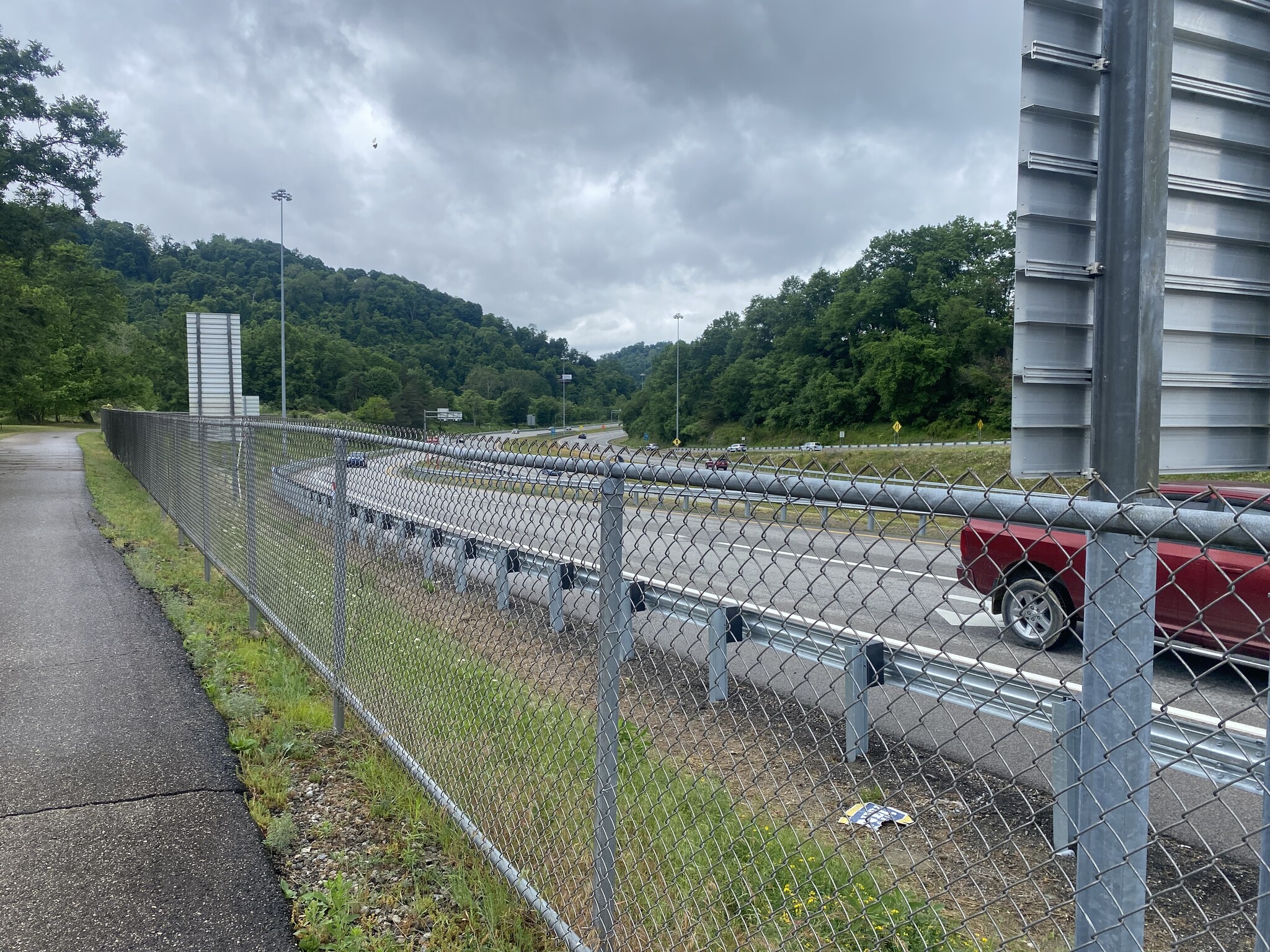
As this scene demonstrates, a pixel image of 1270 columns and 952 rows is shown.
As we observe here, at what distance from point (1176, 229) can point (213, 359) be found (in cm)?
2326

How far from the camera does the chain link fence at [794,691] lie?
136 cm

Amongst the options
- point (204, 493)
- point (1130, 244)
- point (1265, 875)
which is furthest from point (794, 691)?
point (204, 493)

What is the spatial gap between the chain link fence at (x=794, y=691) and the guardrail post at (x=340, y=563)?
3cm

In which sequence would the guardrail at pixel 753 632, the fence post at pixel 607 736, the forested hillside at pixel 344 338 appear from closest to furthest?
the guardrail at pixel 753 632, the fence post at pixel 607 736, the forested hillside at pixel 344 338

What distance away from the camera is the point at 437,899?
3102 millimetres

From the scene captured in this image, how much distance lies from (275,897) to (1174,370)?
3609 millimetres

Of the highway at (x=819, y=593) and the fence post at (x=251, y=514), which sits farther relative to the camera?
the fence post at (x=251, y=514)

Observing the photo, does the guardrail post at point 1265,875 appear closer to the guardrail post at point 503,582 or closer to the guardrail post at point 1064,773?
the guardrail post at point 1064,773

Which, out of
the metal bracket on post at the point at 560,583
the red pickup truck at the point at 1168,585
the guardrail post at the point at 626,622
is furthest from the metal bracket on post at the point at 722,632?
the red pickup truck at the point at 1168,585

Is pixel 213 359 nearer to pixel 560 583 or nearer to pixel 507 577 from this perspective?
pixel 507 577

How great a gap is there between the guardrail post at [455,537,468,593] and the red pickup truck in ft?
7.20

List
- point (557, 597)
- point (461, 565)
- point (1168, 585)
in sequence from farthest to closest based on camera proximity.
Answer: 1. point (557, 597)
2. point (461, 565)
3. point (1168, 585)

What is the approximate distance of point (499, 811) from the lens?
3189 millimetres

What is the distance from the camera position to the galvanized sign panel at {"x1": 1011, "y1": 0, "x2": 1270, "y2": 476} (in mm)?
2555
